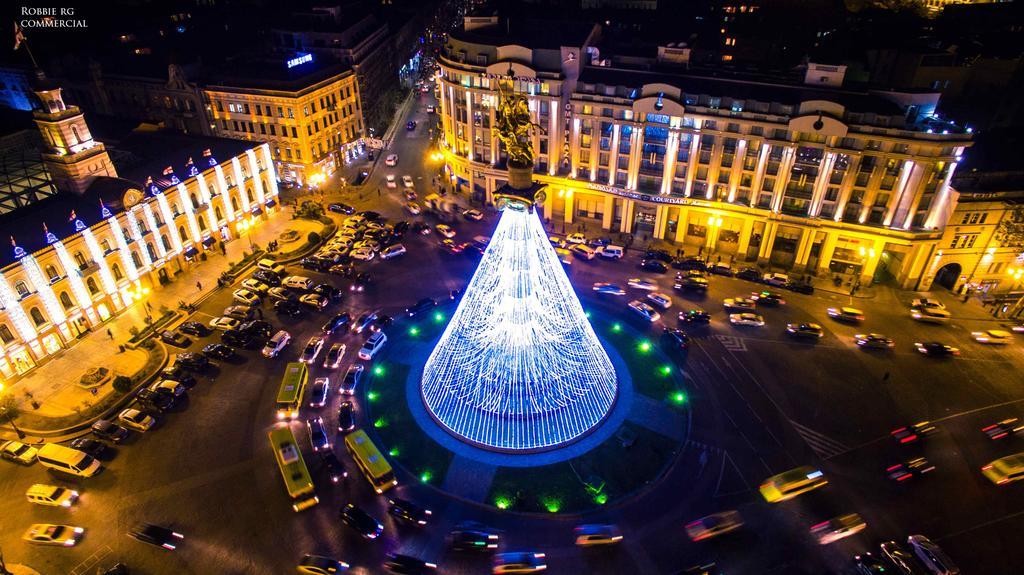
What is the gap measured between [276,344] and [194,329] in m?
11.6

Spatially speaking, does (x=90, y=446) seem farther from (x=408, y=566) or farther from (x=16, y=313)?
(x=408, y=566)

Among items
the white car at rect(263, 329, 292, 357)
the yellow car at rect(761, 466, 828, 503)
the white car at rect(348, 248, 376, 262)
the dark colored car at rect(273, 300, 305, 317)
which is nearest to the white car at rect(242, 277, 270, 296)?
the dark colored car at rect(273, 300, 305, 317)

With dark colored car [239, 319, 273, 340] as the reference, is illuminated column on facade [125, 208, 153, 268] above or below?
above

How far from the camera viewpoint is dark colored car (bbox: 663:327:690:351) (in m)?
65.8

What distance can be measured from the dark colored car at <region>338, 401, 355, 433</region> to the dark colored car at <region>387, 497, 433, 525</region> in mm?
10509

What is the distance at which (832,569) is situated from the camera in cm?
4350

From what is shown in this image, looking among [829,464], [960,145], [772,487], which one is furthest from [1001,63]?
[772,487]

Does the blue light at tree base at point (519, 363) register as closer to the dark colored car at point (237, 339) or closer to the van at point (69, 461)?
the dark colored car at point (237, 339)

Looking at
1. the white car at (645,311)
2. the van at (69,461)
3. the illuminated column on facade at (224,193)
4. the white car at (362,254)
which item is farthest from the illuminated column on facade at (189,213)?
the white car at (645,311)

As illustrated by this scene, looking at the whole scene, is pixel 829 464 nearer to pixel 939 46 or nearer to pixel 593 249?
pixel 593 249

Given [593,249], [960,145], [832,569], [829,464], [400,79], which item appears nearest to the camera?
[832,569]

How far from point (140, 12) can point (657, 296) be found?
149 meters

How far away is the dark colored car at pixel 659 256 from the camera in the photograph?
82750 mm

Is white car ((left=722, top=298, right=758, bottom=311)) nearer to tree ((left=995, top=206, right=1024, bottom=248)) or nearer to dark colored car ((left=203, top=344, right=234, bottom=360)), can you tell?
tree ((left=995, top=206, right=1024, bottom=248))
